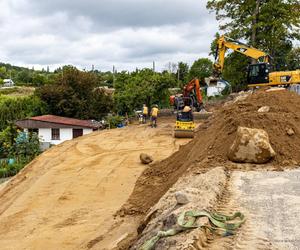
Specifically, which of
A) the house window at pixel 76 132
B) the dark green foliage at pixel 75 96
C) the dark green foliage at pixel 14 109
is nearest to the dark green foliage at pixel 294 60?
the dark green foliage at pixel 75 96

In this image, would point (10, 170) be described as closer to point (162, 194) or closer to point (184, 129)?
point (184, 129)

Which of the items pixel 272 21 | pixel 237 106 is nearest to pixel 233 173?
pixel 237 106

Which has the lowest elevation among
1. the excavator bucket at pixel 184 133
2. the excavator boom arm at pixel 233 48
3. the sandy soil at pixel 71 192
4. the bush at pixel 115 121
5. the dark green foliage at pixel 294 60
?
the sandy soil at pixel 71 192

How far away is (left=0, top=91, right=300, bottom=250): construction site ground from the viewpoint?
642 cm

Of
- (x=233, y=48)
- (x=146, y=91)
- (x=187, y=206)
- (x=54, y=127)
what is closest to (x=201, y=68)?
(x=146, y=91)

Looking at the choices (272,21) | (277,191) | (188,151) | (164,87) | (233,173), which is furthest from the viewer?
(164,87)

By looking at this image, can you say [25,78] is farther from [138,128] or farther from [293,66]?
[138,128]

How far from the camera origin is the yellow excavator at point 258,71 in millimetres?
23266

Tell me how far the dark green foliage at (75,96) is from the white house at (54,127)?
10.2 ft

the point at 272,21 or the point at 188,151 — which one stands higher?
the point at 272,21

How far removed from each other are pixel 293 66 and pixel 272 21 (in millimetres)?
15347

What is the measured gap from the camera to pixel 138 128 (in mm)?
26609

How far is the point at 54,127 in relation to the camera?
3297cm

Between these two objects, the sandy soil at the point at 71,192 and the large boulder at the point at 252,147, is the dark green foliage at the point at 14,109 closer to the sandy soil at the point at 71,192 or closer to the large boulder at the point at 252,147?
the sandy soil at the point at 71,192
